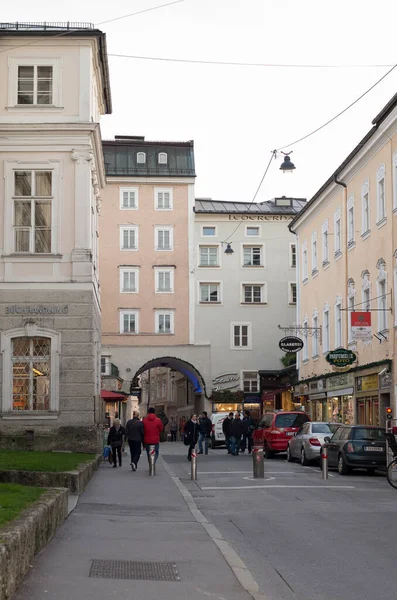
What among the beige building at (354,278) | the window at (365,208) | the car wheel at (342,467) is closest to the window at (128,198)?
the beige building at (354,278)

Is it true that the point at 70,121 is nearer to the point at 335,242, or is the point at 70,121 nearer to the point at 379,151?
the point at 379,151

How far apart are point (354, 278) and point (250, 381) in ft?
92.8

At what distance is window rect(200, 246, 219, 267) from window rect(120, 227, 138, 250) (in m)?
4.61

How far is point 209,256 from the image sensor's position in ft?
226

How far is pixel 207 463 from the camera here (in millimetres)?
33375

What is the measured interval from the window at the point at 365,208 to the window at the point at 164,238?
29.0 m

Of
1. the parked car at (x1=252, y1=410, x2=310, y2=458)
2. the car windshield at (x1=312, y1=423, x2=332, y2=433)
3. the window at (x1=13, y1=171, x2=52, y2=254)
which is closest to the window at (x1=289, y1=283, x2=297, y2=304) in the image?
the parked car at (x1=252, y1=410, x2=310, y2=458)

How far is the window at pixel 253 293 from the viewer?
228 ft

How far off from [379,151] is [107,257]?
1304 inches

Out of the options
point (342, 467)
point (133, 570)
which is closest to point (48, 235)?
point (342, 467)

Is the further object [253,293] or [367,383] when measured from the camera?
[253,293]

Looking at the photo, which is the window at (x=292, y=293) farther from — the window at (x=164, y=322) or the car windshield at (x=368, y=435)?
the car windshield at (x=368, y=435)

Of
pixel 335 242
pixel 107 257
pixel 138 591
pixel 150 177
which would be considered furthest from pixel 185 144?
pixel 138 591

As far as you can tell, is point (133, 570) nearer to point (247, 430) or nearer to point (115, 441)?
point (115, 441)
